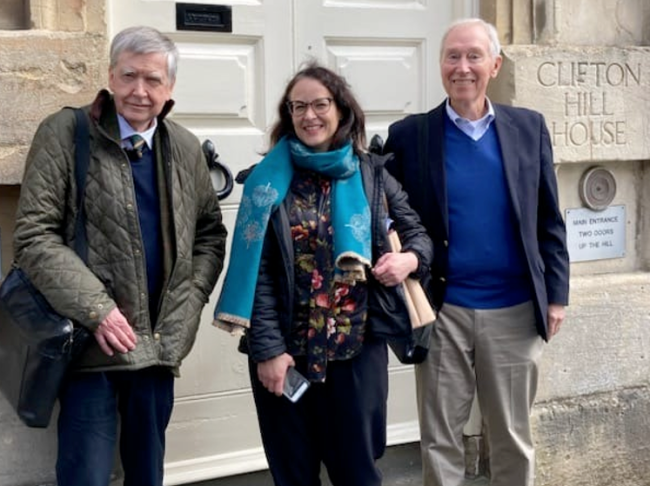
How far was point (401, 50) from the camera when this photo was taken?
3.99 m

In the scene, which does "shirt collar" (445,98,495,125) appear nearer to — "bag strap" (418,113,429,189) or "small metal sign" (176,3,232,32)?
"bag strap" (418,113,429,189)

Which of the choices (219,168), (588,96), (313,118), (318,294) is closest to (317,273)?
(318,294)

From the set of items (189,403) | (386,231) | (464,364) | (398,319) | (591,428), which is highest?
(386,231)

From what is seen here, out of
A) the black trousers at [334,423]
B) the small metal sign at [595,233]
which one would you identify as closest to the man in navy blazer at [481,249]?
the black trousers at [334,423]

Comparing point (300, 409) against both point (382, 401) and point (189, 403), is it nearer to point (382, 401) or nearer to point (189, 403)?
point (382, 401)

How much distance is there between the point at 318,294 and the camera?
275 cm

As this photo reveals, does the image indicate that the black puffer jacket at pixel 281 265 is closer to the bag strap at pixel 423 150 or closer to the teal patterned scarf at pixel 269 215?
the teal patterned scarf at pixel 269 215

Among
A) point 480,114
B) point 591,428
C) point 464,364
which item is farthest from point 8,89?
point 591,428

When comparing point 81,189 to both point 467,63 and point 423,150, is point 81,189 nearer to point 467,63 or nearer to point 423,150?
point 423,150

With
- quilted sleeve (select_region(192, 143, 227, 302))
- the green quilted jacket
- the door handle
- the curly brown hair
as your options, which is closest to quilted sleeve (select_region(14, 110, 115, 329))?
the green quilted jacket

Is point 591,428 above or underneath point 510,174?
underneath

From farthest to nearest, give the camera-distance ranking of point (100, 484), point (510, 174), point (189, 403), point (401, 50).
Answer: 1. point (401, 50)
2. point (189, 403)
3. point (510, 174)
4. point (100, 484)

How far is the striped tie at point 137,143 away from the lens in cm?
274

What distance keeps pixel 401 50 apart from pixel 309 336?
166 centimetres
